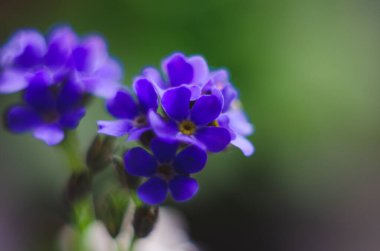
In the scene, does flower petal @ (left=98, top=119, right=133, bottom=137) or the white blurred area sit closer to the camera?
flower petal @ (left=98, top=119, right=133, bottom=137)

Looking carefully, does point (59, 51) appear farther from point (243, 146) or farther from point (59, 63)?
point (243, 146)

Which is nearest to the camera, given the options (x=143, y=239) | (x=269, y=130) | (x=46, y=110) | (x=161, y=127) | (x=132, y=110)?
(x=161, y=127)

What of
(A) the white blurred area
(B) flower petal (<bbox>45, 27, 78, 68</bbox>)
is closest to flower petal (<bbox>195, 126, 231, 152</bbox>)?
(B) flower petal (<bbox>45, 27, 78, 68</bbox>)

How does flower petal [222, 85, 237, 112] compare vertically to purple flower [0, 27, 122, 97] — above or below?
above

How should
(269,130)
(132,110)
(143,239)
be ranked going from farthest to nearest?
(269,130)
(143,239)
(132,110)

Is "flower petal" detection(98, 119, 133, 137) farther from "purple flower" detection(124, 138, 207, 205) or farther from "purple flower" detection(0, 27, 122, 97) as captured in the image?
"purple flower" detection(0, 27, 122, 97)

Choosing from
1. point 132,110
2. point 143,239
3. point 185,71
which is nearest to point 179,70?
point 185,71

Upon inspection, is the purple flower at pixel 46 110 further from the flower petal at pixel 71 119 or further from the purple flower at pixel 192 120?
the purple flower at pixel 192 120

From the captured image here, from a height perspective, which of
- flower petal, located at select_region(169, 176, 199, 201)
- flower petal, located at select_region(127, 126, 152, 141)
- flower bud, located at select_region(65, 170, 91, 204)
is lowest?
flower bud, located at select_region(65, 170, 91, 204)
